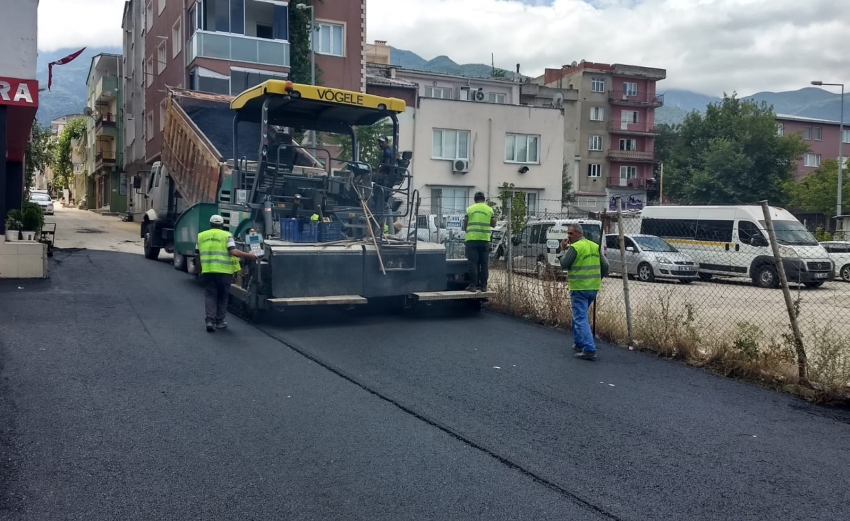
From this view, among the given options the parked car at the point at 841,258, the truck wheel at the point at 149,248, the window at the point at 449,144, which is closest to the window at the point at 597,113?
the window at the point at 449,144

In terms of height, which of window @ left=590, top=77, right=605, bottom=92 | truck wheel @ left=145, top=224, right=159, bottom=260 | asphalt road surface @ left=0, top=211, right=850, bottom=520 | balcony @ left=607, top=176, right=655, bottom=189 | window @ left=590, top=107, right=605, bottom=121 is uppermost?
window @ left=590, top=77, right=605, bottom=92

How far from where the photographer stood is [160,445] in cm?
529

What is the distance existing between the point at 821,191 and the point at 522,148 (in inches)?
679

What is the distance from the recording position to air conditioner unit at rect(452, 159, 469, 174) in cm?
3559

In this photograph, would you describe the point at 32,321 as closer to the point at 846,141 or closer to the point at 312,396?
the point at 312,396

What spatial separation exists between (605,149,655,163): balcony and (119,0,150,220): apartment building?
35048 millimetres

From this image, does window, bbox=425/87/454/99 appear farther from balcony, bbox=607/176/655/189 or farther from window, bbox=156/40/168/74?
balcony, bbox=607/176/655/189

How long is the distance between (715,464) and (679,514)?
1.07 metres

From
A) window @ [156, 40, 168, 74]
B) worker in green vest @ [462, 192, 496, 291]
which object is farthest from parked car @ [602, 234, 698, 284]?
window @ [156, 40, 168, 74]

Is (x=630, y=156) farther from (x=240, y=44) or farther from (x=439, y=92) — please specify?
(x=240, y=44)

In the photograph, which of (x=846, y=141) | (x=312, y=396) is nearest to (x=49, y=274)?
(x=312, y=396)

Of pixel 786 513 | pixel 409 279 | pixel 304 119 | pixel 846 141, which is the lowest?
pixel 786 513

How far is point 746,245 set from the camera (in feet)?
67.6

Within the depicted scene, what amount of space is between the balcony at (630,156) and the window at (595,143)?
960mm
